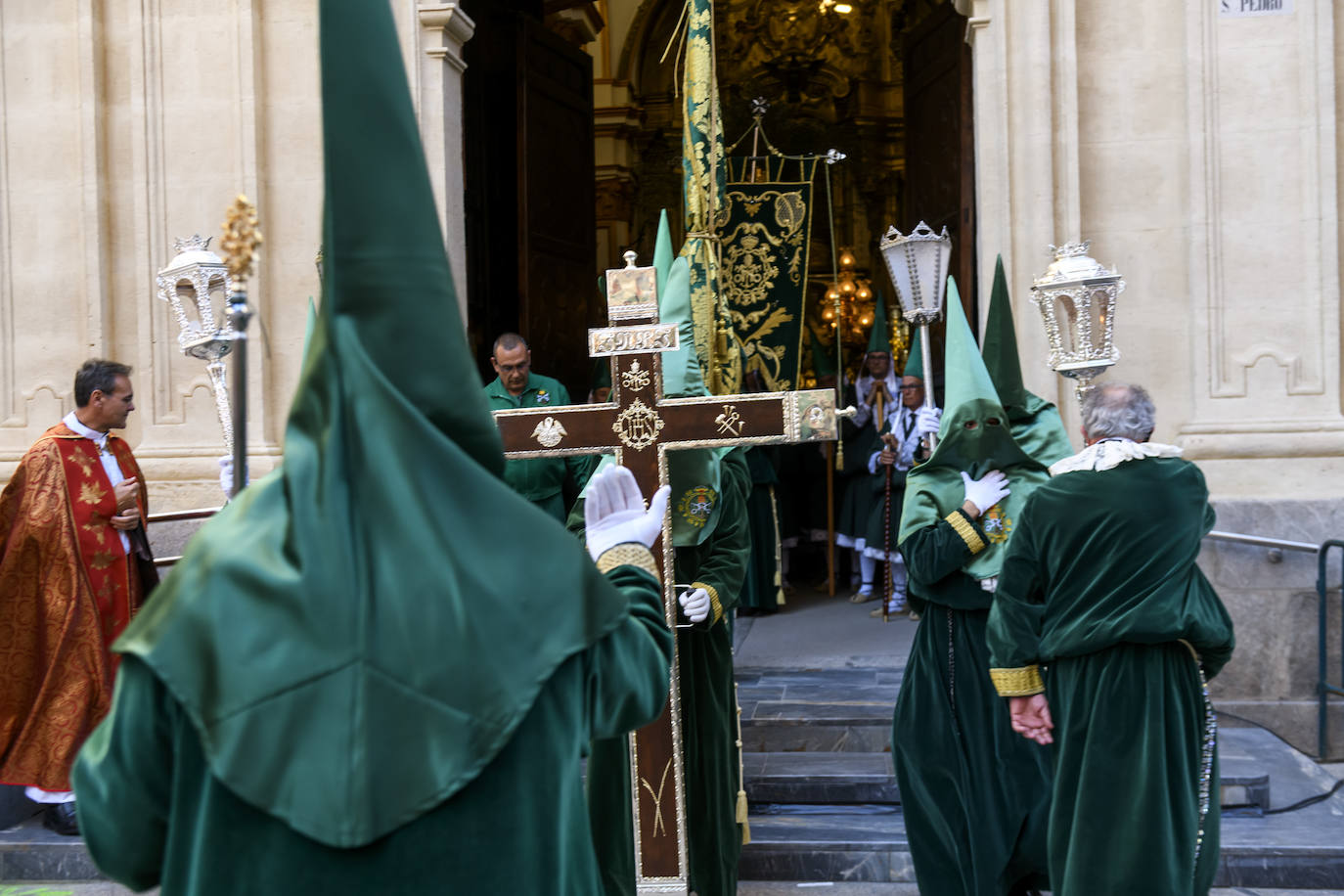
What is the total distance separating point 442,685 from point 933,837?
2942 mm

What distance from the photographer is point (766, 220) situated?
870cm

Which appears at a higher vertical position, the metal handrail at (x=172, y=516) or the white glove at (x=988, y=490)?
the white glove at (x=988, y=490)

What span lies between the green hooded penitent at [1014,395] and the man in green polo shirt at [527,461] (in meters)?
2.29

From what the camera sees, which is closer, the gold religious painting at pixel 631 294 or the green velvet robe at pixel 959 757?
the gold religious painting at pixel 631 294

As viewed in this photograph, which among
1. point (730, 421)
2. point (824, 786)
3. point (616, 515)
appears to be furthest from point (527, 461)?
point (616, 515)

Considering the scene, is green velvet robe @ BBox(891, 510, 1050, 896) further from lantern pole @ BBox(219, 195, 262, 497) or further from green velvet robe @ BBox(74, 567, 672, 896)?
lantern pole @ BBox(219, 195, 262, 497)

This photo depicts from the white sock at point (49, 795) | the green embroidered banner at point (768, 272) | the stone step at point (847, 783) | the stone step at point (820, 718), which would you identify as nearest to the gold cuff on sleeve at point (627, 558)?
the stone step at point (847, 783)

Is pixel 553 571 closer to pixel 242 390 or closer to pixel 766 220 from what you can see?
pixel 242 390

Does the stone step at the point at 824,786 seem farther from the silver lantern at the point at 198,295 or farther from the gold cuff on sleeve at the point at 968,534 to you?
the silver lantern at the point at 198,295

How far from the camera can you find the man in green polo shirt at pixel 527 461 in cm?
625

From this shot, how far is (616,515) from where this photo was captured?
2393 millimetres

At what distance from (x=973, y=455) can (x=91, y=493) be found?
358 cm

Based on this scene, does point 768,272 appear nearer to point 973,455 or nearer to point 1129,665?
point 973,455

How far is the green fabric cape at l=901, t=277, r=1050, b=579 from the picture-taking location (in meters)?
4.07
